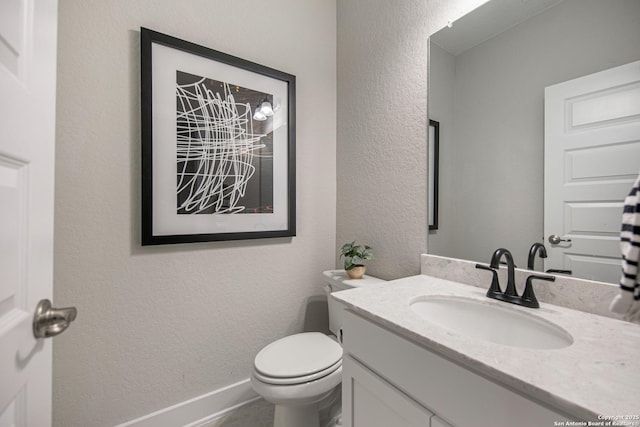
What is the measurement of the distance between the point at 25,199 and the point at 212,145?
863 millimetres

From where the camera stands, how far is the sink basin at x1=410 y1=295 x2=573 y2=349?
2.31 feet

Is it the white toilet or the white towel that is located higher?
the white towel

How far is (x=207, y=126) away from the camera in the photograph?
4.24 ft

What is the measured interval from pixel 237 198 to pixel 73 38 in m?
0.90

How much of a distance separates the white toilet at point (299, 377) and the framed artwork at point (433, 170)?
497mm

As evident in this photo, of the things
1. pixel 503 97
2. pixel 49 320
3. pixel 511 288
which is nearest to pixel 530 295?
pixel 511 288

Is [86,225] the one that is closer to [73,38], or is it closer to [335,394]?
[73,38]

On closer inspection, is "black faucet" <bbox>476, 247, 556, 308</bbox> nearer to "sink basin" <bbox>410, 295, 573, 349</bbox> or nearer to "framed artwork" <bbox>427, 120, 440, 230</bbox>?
"sink basin" <bbox>410, 295, 573, 349</bbox>

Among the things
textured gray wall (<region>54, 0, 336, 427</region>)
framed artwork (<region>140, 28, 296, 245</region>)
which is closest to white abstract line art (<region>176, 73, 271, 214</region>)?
framed artwork (<region>140, 28, 296, 245</region>)

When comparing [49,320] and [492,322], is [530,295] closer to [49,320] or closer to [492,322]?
[492,322]

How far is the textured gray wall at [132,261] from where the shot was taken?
104 centimetres

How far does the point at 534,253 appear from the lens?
89 centimetres

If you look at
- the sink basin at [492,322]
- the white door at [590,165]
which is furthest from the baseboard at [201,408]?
the white door at [590,165]

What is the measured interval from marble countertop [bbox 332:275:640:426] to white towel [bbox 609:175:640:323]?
150mm
